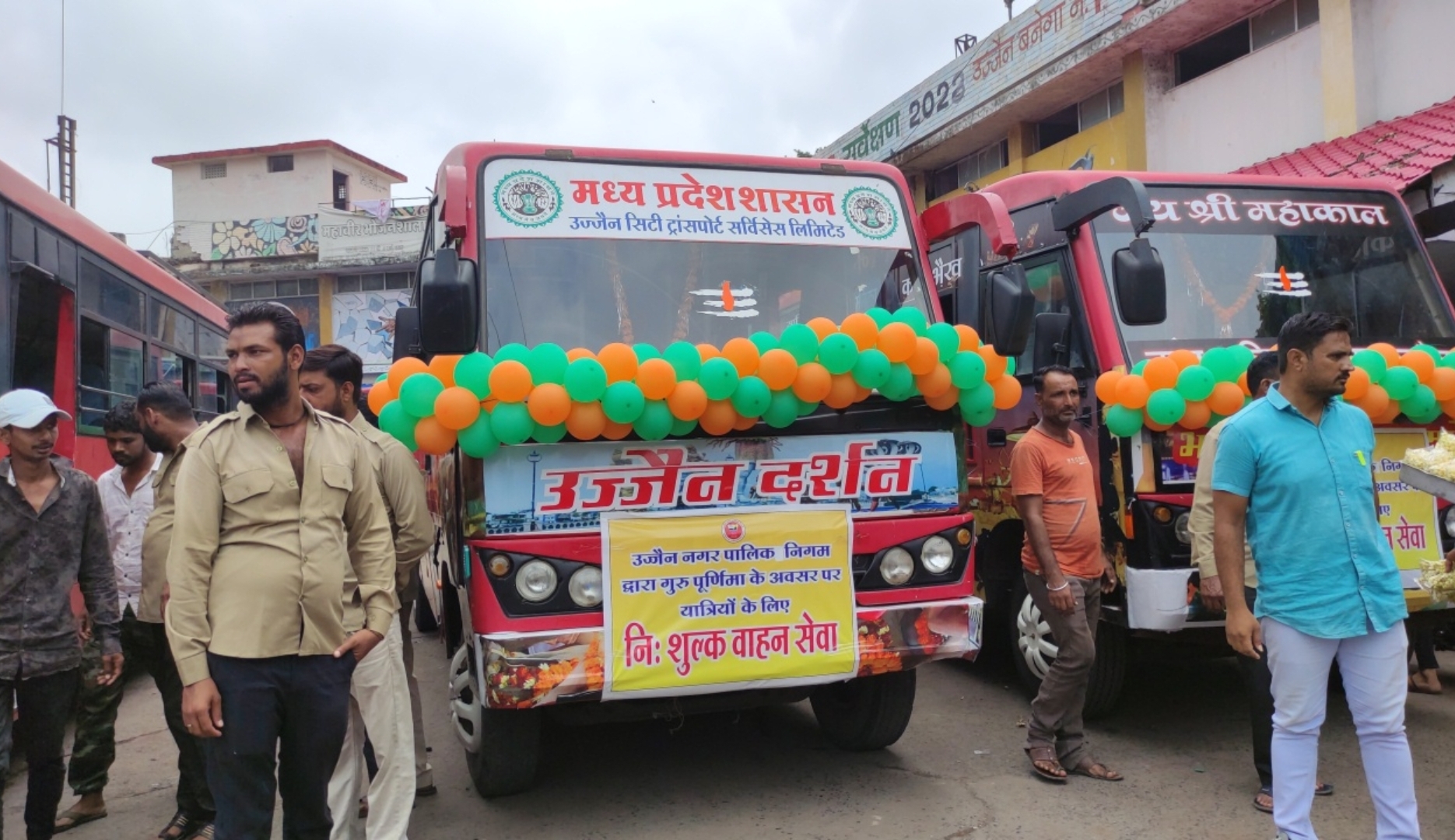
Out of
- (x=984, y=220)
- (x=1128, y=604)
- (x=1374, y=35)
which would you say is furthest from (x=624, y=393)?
(x=1374, y=35)

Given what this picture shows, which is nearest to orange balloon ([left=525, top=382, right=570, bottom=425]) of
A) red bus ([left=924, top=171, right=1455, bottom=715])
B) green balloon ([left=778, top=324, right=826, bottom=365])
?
green balloon ([left=778, top=324, right=826, bottom=365])

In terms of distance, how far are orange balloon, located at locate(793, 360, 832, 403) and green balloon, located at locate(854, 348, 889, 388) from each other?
0.11 meters

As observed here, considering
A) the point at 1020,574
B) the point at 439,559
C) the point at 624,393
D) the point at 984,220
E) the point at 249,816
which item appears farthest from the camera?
the point at 1020,574

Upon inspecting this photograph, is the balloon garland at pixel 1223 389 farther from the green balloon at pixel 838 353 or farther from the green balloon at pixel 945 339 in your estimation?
the green balloon at pixel 838 353

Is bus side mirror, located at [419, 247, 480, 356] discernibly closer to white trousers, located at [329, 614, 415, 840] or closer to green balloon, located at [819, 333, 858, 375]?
white trousers, located at [329, 614, 415, 840]

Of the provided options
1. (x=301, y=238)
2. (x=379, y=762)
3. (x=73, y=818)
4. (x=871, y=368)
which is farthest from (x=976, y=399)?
(x=301, y=238)

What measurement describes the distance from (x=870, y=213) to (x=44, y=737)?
3.73 meters

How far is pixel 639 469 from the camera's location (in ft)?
12.5

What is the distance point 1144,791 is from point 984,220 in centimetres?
253

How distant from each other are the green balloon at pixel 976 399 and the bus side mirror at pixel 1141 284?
1.00 meters

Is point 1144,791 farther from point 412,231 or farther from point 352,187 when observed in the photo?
point 352,187

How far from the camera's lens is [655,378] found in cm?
360

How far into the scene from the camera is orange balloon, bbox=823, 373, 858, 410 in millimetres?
3795

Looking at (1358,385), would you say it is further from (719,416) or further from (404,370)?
(404,370)
